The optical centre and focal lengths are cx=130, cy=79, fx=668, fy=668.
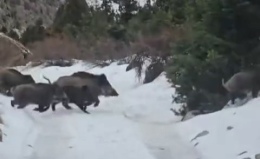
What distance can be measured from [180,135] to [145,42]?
1275cm

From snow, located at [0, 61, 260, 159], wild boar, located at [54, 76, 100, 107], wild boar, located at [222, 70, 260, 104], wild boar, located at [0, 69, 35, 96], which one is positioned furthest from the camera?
Answer: wild boar, located at [0, 69, 35, 96]

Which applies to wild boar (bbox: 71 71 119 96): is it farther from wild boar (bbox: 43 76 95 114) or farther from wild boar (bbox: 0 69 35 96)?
wild boar (bbox: 0 69 35 96)

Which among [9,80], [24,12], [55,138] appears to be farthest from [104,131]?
[24,12]

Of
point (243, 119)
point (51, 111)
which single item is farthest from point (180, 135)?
point (51, 111)

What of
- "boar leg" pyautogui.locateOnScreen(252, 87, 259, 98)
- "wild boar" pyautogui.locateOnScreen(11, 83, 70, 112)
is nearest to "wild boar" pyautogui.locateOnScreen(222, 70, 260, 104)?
"boar leg" pyautogui.locateOnScreen(252, 87, 259, 98)

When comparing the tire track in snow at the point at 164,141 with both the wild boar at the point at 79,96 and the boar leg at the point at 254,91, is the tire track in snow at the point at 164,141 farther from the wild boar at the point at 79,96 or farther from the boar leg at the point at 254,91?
the wild boar at the point at 79,96

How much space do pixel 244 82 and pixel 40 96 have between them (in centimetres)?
527

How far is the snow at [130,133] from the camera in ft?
31.6

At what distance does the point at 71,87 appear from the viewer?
52.1ft

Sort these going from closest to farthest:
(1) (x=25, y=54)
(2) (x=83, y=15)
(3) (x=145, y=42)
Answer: (3) (x=145, y=42) < (1) (x=25, y=54) < (2) (x=83, y=15)

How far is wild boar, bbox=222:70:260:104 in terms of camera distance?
12.5m

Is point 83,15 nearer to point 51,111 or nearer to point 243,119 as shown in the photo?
point 51,111

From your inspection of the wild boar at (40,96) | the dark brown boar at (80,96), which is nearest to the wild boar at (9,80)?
the wild boar at (40,96)

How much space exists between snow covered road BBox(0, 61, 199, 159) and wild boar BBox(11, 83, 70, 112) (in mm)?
A: 221
